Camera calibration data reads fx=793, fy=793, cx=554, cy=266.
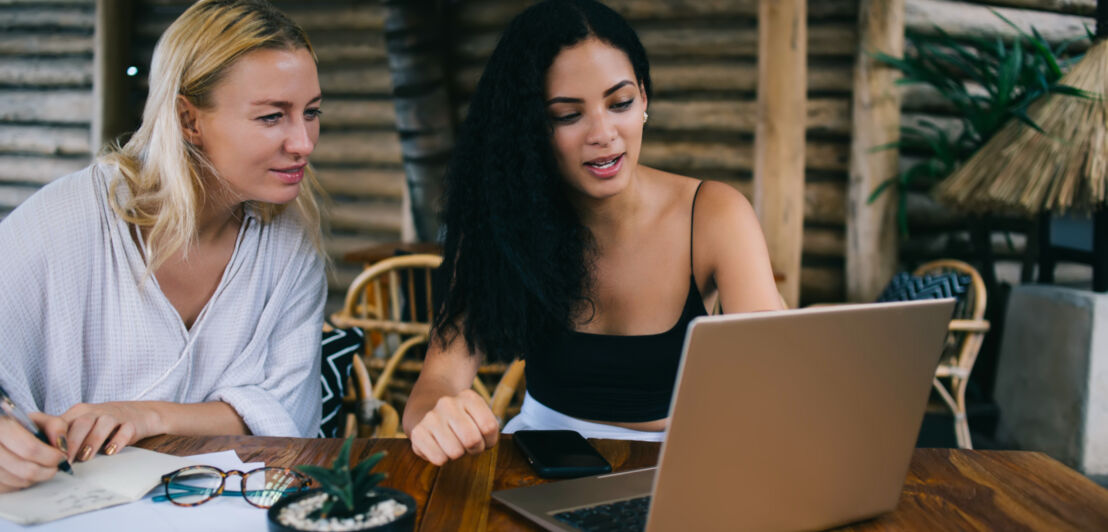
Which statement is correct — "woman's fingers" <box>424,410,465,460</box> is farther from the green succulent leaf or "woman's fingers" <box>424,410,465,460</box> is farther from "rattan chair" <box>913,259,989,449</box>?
"rattan chair" <box>913,259,989,449</box>

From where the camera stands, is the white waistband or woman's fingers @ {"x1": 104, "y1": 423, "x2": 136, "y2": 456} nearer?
woman's fingers @ {"x1": 104, "y1": 423, "x2": 136, "y2": 456}

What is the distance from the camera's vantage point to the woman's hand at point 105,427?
106 centimetres

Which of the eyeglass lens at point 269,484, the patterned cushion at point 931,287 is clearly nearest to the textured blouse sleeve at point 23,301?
the eyeglass lens at point 269,484

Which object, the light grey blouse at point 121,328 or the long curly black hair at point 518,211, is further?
the long curly black hair at point 518,211

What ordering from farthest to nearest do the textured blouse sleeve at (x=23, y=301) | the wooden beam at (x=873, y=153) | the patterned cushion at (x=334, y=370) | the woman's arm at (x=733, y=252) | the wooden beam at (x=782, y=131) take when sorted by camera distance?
the wooden beam at (x=873, y=153) → the wooden beam at (x=782, y=131) → the patterned cushion at (x=334, y=370) → the woman's arm at (x=733, y=252) → the textured blouse sleeve at (x=23, y=301)

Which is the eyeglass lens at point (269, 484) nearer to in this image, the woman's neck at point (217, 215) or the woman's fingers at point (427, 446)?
the woman's fingers at point (427, 446)

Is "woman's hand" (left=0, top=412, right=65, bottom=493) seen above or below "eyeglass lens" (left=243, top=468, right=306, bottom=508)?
above

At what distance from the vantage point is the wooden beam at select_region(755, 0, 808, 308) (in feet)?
11.1

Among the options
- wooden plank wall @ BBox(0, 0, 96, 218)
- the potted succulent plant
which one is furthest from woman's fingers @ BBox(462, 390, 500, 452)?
wooden plank wall @ BBox(0, 0, 96, 218)

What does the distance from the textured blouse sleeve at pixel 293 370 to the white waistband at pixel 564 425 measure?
1.36ft

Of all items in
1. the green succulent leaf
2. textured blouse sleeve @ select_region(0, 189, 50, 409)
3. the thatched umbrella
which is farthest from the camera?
the thatched umbrella

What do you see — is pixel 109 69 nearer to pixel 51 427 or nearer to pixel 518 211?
pixel 518 211

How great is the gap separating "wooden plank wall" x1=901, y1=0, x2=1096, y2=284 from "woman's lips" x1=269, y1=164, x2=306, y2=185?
308 centimetres

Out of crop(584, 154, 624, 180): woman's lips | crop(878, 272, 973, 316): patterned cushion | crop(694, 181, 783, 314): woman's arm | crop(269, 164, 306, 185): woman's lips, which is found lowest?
crop(878, 272, 973, 316): patterned cushion
